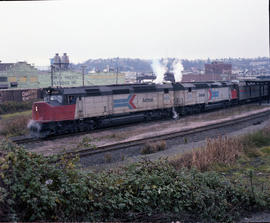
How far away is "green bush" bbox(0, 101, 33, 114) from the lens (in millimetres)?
34359

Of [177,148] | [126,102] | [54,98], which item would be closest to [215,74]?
[126,102]

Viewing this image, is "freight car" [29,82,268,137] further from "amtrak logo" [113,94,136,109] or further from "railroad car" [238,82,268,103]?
"railroad car" [238,82,268,103]

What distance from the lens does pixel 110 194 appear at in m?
6.85

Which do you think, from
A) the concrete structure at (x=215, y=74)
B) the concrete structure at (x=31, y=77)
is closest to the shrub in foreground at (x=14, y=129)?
the concrete structure at (x=31, y=77)

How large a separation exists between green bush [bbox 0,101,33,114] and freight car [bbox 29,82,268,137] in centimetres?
1626

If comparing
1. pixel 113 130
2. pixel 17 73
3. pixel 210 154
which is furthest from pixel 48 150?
pixel 17 73

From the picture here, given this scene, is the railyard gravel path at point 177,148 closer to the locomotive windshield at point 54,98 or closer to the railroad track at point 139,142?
the railroad track at point 139,142

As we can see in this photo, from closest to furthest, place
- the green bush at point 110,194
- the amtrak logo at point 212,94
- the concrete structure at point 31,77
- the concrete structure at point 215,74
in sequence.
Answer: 1. the green bush at point 110,194
2. the amtrak logo at point 212,94
3. the concrete structure at point 31,77
4. the concrete structure at point 215,74

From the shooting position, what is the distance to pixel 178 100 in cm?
2919

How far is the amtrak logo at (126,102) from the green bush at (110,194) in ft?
49.8

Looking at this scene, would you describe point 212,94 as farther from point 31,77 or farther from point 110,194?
point 110,194

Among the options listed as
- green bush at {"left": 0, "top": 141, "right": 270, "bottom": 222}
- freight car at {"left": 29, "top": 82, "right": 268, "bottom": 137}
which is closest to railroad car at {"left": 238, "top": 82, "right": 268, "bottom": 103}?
freight car at {"left": 29, "top": 82, "right": 268, "bottom": 137}

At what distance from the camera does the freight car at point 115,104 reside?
19.7m

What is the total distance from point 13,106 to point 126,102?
17.2m
